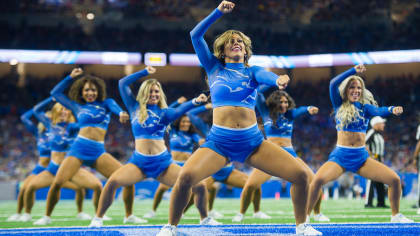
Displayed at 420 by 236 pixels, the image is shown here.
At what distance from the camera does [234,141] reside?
4.90 meters

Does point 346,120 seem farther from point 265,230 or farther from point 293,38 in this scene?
point 293,38

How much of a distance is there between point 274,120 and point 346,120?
5.02ft

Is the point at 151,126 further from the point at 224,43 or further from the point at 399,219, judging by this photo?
the point at 399,219

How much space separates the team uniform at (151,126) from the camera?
23.0 feet

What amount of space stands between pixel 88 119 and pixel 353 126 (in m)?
4.21

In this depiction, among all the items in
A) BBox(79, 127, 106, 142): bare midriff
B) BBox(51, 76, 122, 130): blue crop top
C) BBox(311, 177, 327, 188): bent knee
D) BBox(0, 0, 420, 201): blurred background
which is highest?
BBox(0, 0, 420, 201): blurred background

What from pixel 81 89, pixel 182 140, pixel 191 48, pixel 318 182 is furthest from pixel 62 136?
pixel 191 48

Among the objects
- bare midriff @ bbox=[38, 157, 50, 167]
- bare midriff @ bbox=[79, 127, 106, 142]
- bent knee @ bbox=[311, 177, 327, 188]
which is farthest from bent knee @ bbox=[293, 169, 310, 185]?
bare midriff @ bbox=[38, 157, 50, 167]

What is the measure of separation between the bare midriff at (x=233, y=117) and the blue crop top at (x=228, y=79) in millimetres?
52

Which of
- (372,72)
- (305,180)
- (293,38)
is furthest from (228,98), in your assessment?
(372,72)

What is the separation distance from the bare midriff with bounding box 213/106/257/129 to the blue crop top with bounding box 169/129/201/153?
4.97 meters

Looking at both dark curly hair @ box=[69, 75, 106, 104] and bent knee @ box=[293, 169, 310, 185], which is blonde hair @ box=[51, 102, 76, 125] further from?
bent knee @ box=[293, 169, 310, 185]

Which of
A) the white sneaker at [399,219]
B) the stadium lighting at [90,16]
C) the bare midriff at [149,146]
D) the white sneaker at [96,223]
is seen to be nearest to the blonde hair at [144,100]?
the bare midriff at [149,146]

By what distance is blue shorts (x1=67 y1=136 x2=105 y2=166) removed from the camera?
312 inches
